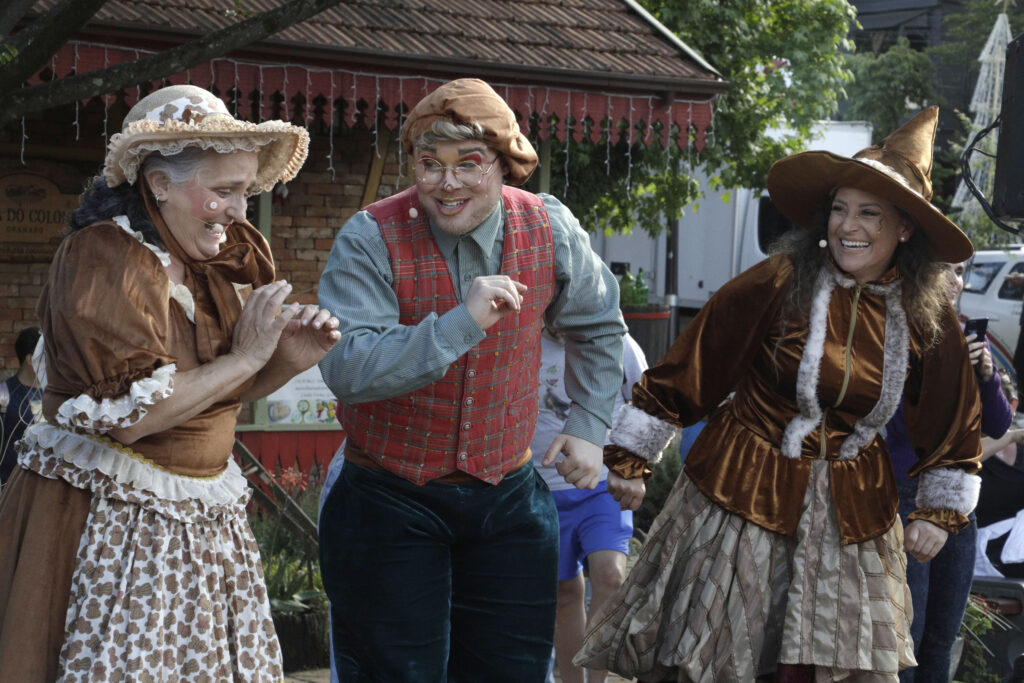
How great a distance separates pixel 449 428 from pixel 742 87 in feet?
41.0

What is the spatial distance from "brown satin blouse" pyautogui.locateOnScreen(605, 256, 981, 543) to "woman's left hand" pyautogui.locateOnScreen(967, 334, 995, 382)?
47cm

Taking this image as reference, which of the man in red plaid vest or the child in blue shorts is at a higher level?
the man in red plaid vest

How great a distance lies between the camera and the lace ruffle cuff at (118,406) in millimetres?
2762

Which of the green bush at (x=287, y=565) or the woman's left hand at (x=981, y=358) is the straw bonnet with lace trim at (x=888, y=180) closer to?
the woman's left hand at (x=981, y=358)

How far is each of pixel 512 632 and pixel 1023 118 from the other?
2.53 meters

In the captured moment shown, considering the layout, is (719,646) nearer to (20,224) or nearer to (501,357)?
(501,357)

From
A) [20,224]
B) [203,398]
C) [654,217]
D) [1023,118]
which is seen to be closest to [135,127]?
[203,398]

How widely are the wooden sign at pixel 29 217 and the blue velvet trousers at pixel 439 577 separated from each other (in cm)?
517

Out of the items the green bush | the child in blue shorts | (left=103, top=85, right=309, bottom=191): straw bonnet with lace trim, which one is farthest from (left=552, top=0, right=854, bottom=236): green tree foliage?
(left=103, top=85, right=309, bottom=191): straw bonnet with lace trim

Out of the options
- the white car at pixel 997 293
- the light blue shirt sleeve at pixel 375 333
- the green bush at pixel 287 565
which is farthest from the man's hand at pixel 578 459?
the white car at pixel 997 293

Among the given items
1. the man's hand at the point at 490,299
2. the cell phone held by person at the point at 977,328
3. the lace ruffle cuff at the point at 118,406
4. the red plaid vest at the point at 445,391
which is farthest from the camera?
the cell phone held by person at the point at 977,328

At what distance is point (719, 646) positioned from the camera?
3693 mm

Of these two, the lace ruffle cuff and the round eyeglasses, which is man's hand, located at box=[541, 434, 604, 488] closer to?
the round eyeglasses

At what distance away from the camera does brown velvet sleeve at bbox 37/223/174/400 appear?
9.12ft
